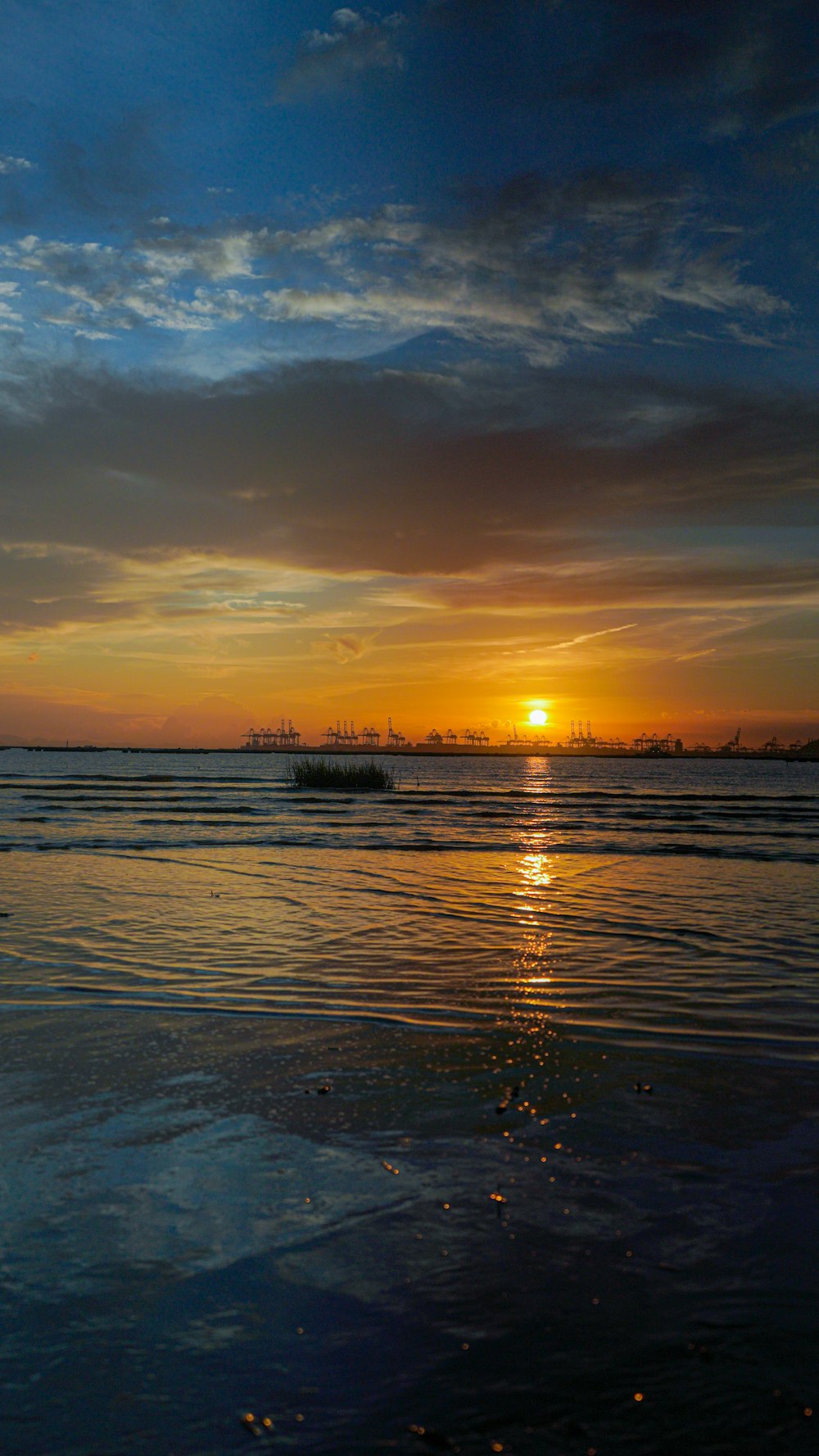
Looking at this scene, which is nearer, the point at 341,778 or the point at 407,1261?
the point at 407,1261

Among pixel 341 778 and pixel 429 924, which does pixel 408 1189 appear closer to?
pixel 429 924

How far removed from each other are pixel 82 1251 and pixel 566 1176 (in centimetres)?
276

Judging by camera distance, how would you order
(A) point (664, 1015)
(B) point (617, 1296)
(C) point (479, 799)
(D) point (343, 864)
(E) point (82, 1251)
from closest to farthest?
(B) point (617, 1296) → (E) point (82, 1251) → (A) point (664, 1015) → (D) point (343, 864) → (C) point (479, 799)

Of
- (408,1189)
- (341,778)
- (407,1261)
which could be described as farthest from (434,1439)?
(341,778)

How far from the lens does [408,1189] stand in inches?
199

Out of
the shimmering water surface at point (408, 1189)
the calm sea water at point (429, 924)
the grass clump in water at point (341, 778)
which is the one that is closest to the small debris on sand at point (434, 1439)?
the shimmering water surface at point (408, 1189)

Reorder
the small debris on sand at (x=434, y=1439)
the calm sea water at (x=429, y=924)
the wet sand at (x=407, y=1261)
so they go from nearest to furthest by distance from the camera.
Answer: the small debris on sand at (x=434, y=1439) → the wet sand at (x=407, y=1261) → the calm sea water at (x=429, y=924)

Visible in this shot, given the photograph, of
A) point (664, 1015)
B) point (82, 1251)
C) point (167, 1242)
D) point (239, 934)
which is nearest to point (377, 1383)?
point (167, 1242)

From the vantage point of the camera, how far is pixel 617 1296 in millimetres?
4000

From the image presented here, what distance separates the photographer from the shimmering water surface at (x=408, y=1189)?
3.41m

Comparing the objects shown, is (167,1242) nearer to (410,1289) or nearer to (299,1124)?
(410,1289)

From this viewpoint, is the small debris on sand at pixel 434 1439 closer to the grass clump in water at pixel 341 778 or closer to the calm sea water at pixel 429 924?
the calm sea water at pixel 429 924

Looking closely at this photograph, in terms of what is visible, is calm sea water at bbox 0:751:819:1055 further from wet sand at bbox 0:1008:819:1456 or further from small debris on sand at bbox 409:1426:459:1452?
small debris on sand at bbox 409:1426:459:1452

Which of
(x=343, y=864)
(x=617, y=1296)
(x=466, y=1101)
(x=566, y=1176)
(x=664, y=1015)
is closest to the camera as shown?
(x=617, y=1296)
